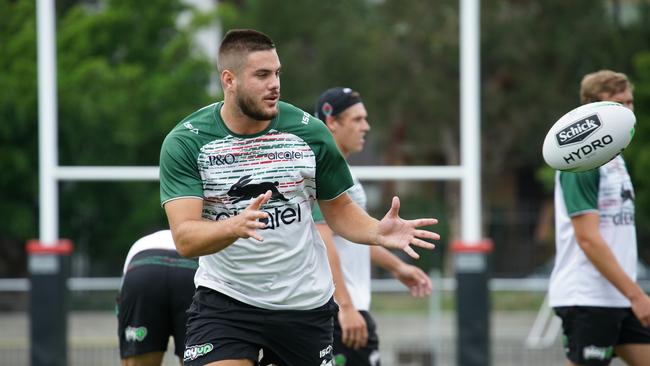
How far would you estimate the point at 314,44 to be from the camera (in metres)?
23.6

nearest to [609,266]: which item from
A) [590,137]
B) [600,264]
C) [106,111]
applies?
[600,264]

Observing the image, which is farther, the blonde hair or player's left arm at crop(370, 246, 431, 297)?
player's left arm at crop(370, 246, 431, 297)

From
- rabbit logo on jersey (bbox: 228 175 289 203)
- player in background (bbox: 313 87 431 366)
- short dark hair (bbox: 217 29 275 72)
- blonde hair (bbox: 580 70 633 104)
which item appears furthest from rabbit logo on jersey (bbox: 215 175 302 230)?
blonde hair (bbox: 580 70 633 104)

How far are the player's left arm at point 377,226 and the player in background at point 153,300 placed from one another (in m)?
0.96

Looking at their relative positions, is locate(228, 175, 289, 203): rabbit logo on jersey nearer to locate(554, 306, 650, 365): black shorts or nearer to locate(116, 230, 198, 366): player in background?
locate(116, 230, 198, 366): player in background

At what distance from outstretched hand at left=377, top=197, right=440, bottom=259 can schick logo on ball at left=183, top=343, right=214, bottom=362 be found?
2.50 ft

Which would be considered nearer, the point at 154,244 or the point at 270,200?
the point at 270,200

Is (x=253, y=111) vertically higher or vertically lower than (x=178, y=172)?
higher

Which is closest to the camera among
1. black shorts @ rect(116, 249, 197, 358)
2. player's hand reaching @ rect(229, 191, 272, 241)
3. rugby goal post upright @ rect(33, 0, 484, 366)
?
player's hand reaching @ rect(229, 191, 272, 241)

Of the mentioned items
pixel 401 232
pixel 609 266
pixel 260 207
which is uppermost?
pixel 260 207

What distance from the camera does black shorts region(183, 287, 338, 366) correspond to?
13.9ft

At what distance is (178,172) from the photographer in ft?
13.8

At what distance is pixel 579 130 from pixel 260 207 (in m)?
1.50

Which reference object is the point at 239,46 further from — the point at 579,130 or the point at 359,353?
the point at 359,353
